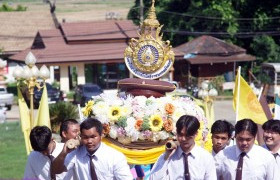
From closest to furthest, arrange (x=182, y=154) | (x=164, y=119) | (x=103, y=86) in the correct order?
1. (x=182, y=154)
2. (x=164, y=119)
3. (x=103, y=86)

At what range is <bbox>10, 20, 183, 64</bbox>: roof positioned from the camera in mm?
35750

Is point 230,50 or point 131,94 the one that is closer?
point 131,94

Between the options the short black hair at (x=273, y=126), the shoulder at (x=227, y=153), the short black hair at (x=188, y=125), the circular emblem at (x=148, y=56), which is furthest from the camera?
the circular emblem at (x=148, y=56)

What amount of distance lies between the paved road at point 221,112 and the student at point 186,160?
2091 cm

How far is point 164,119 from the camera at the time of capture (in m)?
8.91

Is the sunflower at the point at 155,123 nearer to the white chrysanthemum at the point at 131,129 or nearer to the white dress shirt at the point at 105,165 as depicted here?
the white chrysanthemum at the point at 131,129

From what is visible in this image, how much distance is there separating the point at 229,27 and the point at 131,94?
105ft

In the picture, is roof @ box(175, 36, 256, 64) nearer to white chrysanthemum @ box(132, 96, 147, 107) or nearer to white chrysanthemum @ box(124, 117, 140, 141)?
white chrysanthemum @ box(132, 96, 147, 107)

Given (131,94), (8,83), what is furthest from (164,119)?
(8,83)

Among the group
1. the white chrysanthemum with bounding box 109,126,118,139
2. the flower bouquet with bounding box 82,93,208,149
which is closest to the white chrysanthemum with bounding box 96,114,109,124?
the flower bouquet with bounding box 82,93,208,149

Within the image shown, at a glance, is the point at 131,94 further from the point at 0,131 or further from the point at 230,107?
the point at 230,107

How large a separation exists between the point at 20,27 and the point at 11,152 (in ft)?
84.4

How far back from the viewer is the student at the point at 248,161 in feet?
21.1

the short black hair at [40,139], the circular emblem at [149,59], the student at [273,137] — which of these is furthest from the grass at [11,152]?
the student at [273,137]
